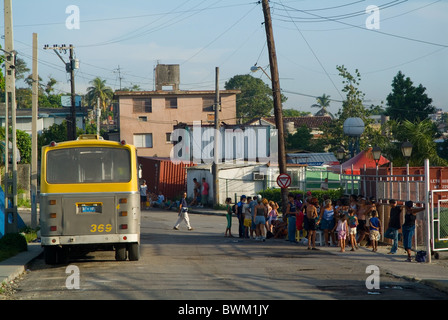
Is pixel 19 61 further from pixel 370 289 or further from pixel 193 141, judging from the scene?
pixel 370 289

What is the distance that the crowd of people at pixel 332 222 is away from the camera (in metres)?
18.7

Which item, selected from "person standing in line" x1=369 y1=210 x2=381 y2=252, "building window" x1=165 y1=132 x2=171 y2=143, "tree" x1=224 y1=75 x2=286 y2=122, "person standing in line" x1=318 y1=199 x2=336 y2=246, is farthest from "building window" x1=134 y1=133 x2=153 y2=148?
"person standing in line" x1=369 y1=210 x2=381 y2=252

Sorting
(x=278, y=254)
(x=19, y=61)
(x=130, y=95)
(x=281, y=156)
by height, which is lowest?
(x=278, y=254)

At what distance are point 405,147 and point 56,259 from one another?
13.2 meters

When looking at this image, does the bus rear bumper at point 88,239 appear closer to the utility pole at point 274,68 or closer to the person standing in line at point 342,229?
the person standing in line at point 342,229

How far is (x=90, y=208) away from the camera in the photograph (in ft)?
52.4

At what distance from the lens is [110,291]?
39.0 feet

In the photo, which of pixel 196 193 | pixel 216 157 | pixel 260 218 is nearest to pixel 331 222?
pixel 260 218

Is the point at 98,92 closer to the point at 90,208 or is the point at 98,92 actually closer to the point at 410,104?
the point at 410,104

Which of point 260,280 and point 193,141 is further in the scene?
point 193,141

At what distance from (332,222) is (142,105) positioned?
4482cm

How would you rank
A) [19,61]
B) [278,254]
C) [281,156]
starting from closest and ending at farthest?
1. [278,254]
2. [281,156]
3. [19,61]

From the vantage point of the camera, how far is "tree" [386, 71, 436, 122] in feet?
176

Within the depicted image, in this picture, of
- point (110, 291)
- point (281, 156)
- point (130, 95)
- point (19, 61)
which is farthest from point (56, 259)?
point (19, 61)
